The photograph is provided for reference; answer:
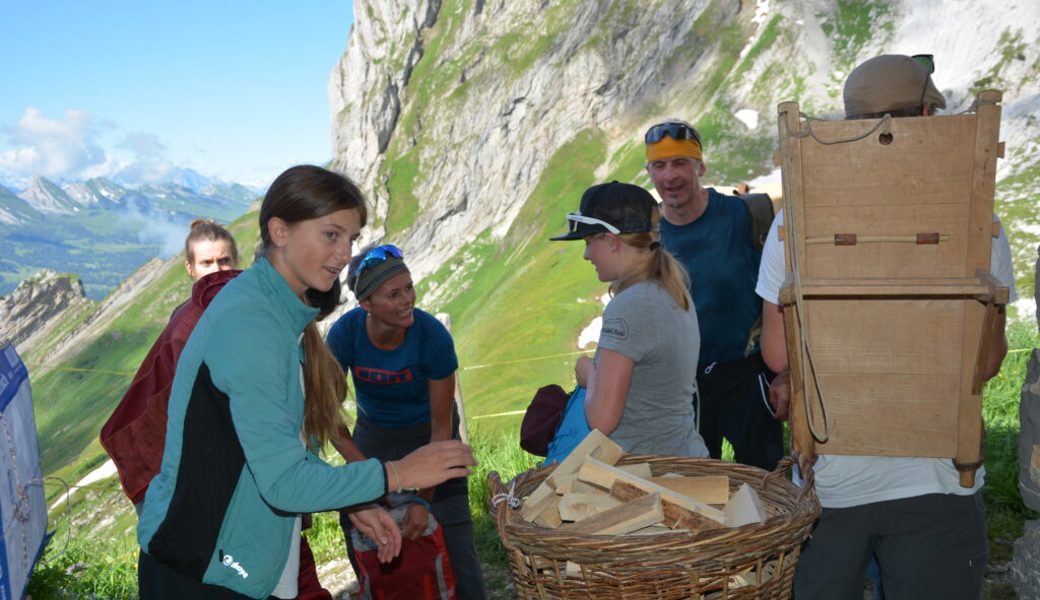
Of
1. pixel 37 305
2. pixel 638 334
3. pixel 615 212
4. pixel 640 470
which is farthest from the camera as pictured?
pixel 37 305

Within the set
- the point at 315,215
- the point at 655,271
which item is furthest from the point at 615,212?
the point at 315,215

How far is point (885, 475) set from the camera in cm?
302

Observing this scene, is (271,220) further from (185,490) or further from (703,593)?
(703,593)

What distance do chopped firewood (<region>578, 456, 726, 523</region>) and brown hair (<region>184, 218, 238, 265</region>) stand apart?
3.25 meters

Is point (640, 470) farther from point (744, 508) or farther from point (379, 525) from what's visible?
point (379, 525)

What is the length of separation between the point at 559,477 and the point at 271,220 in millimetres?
1246

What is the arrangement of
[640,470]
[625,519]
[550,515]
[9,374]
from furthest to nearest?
1. [9,374]
2. [640,470]
3. [550,515]
4. [625,519]

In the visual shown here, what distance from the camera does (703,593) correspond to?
241 centimetres

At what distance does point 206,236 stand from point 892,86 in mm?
4020

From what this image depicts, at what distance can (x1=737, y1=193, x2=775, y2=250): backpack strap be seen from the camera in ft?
18.1

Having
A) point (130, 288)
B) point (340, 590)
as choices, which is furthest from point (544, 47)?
point (130, 288)

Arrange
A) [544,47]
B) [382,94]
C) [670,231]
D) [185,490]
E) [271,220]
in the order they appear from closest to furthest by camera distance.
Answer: [185,490], [271,220], [670,231], [544,47], [382,94]

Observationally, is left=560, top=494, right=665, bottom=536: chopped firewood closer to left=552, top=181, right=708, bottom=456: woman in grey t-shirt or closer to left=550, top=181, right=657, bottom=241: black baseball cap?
left=552, top=181, right=708, bottom=456: woman in grey t-shirt

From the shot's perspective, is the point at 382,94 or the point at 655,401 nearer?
the point at 655,401
